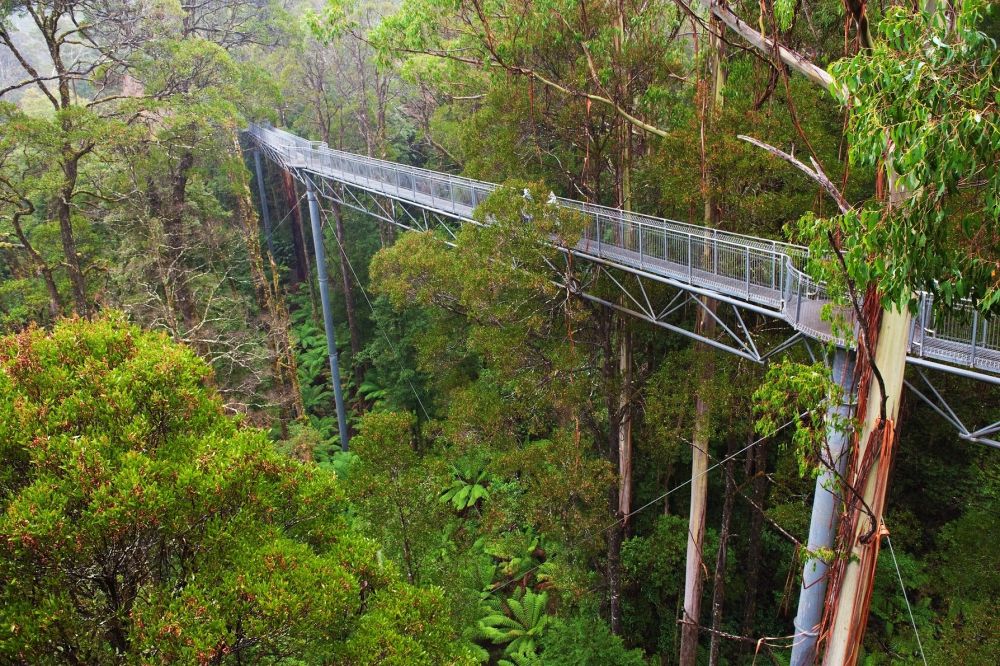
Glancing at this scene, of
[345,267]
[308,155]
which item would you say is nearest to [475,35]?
[308,155]

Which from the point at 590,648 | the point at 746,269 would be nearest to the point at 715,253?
the point at 746,269

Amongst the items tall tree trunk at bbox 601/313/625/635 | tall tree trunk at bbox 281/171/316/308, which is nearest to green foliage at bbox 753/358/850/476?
tall tree trunk at bbox 601/313/625/635

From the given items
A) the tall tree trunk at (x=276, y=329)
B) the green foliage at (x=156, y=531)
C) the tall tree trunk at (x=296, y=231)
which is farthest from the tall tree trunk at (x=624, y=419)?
the tall tree trunk at (x=296, y=231)

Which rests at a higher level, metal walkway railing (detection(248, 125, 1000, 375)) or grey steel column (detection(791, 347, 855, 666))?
metal walkway railing (detection(248, 125, 1000, 375))

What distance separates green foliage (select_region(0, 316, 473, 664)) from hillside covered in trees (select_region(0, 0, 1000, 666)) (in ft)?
0.08

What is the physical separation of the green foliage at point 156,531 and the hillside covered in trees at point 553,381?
2 centimetres

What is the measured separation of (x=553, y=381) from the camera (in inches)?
357

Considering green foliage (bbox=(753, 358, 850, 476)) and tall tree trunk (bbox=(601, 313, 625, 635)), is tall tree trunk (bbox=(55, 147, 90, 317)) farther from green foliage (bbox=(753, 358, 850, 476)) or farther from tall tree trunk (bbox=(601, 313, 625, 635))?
green foliage (bbox=(753, 358, 850, 476))

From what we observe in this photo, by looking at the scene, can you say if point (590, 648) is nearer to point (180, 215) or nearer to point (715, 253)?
point (715, 253)

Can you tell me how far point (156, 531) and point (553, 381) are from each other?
19.5 ft

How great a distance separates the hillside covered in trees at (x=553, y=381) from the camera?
11.4 feet

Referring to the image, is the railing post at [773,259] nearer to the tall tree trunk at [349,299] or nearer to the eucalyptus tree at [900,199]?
the eucalyptus tree at [900,199]

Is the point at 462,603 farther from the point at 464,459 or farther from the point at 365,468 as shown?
the point at 464,459

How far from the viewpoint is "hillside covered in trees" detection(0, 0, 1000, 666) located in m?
3.49
